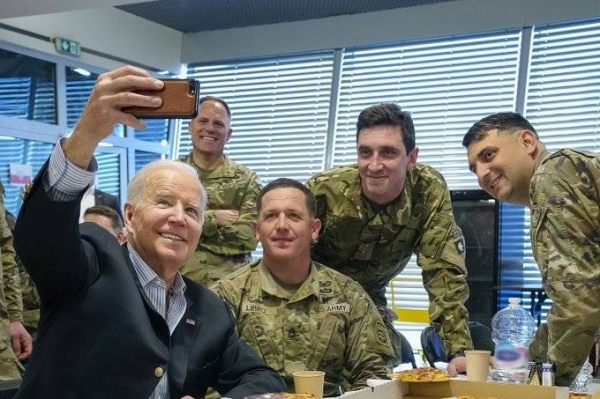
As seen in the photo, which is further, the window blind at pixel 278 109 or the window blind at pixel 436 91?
the window blind at pixel 278 109

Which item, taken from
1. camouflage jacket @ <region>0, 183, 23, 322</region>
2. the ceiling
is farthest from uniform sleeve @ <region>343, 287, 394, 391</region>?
the ceiling

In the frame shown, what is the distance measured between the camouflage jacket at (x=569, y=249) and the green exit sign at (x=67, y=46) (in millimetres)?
6090

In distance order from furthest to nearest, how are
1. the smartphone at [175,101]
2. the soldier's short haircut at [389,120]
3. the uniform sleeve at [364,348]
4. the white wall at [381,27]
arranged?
1. the white wall at [381,27]
2. the soldier's short haircut at [389,120]
3. the uniform sleeve at [364,348]
4. the smartphone at [175,101]

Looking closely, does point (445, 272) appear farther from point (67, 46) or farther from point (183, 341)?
point (67, 46)

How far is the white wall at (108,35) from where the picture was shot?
7.05 metres

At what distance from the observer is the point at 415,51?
746 centimetres

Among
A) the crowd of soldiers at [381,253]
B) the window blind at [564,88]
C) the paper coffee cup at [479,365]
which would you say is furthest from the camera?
the window blind at [564,88]

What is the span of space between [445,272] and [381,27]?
16.2ft

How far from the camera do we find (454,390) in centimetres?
182

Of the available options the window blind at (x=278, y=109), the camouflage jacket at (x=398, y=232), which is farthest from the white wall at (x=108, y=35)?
the camouflage jacket at (x=398, y=232)

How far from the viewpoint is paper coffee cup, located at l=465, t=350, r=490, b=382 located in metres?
1.91

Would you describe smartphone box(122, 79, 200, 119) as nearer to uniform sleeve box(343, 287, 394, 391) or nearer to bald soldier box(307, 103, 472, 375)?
uniform sleeve box(343, 287, 394, 391)

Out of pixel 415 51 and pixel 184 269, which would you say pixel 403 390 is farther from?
pixel 415 51

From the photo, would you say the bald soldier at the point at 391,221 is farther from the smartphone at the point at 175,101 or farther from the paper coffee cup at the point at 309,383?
the smartphone at the point at 175,101
